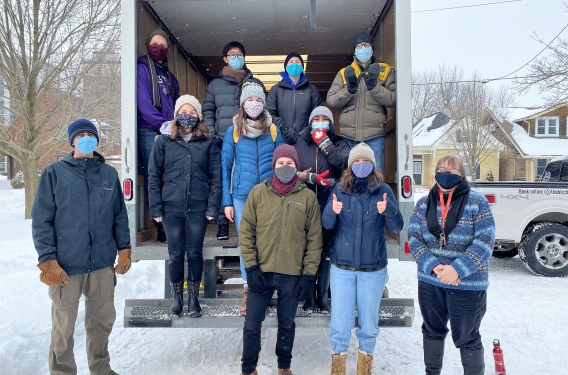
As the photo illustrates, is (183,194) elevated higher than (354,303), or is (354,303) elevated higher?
(183,194)

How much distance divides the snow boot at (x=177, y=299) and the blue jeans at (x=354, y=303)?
123 cm

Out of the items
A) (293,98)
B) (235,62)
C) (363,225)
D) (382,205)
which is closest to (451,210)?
(382,205)

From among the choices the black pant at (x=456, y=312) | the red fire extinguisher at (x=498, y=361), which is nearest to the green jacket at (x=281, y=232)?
the black pant at (x=456, y=312)

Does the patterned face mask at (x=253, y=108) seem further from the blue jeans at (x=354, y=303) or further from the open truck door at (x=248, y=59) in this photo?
the blue jeans at (x=354, y=303)

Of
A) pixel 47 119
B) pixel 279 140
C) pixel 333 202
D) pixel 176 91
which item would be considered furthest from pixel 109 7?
pixel 333 202

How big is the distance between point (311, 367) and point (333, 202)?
1.57m

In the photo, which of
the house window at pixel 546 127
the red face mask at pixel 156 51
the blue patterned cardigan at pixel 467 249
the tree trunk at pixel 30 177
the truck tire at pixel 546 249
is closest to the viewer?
the blue patterned cardigan at pixel 467 249

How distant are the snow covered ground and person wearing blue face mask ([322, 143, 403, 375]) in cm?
66

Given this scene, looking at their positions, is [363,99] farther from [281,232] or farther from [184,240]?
[184,240]

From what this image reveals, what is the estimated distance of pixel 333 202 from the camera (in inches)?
122

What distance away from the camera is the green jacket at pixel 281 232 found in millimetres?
3061

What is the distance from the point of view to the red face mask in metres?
3.99

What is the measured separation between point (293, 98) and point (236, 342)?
8.30 ft

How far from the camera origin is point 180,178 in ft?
11.0
